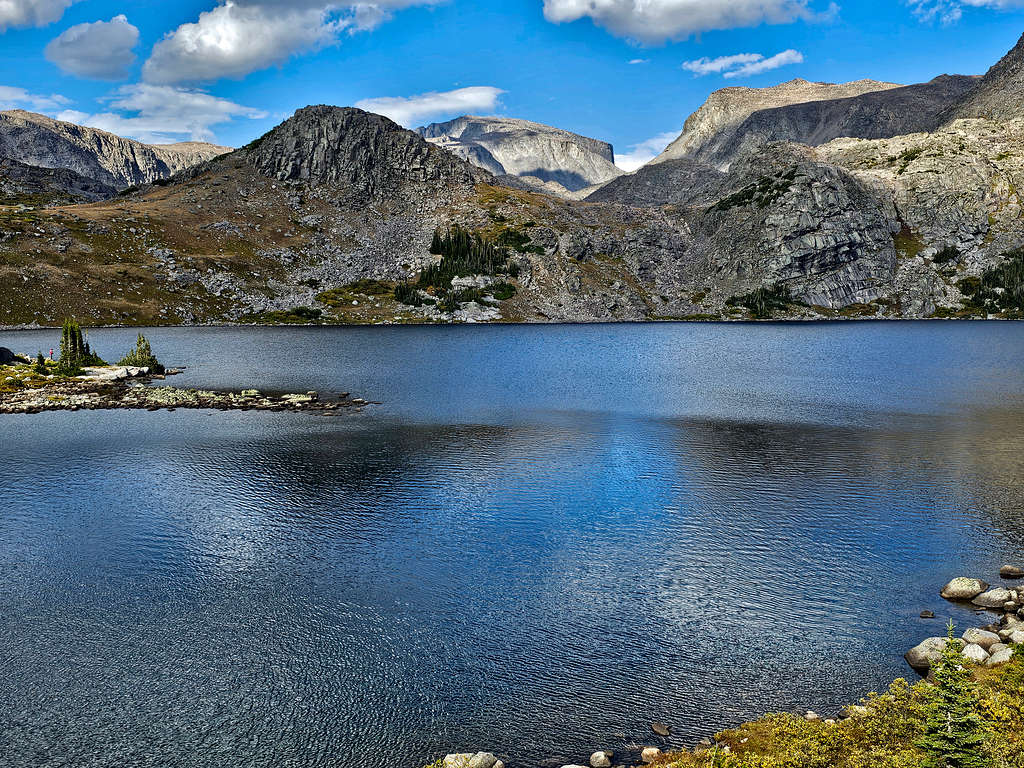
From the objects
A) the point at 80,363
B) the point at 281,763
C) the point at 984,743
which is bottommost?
the point at 281,763

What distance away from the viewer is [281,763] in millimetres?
21203

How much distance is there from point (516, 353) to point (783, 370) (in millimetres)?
58081

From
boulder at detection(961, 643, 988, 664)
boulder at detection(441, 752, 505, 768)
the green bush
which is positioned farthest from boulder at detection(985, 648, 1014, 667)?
the green bush

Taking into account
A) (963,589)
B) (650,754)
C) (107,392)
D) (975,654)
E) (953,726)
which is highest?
(107,392)

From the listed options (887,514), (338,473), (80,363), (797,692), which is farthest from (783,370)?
(80,363)

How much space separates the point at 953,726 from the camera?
17.0m

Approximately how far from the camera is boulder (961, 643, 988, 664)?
80.6ft

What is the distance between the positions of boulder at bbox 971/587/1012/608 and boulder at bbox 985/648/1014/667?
21.2 ft

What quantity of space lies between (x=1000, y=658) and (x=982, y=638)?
2088 mm

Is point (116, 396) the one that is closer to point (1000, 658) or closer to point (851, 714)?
point (851, 714)

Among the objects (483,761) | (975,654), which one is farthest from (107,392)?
(975,654)

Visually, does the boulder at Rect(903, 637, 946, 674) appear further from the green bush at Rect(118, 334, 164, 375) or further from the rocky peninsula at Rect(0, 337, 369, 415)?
the green bush at Rect(118, 334, 164, 375)

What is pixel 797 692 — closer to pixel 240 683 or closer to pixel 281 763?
pixel 281 763

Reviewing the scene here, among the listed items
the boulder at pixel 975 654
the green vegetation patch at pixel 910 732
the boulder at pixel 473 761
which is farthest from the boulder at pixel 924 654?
the boulder at pixel 473 761
